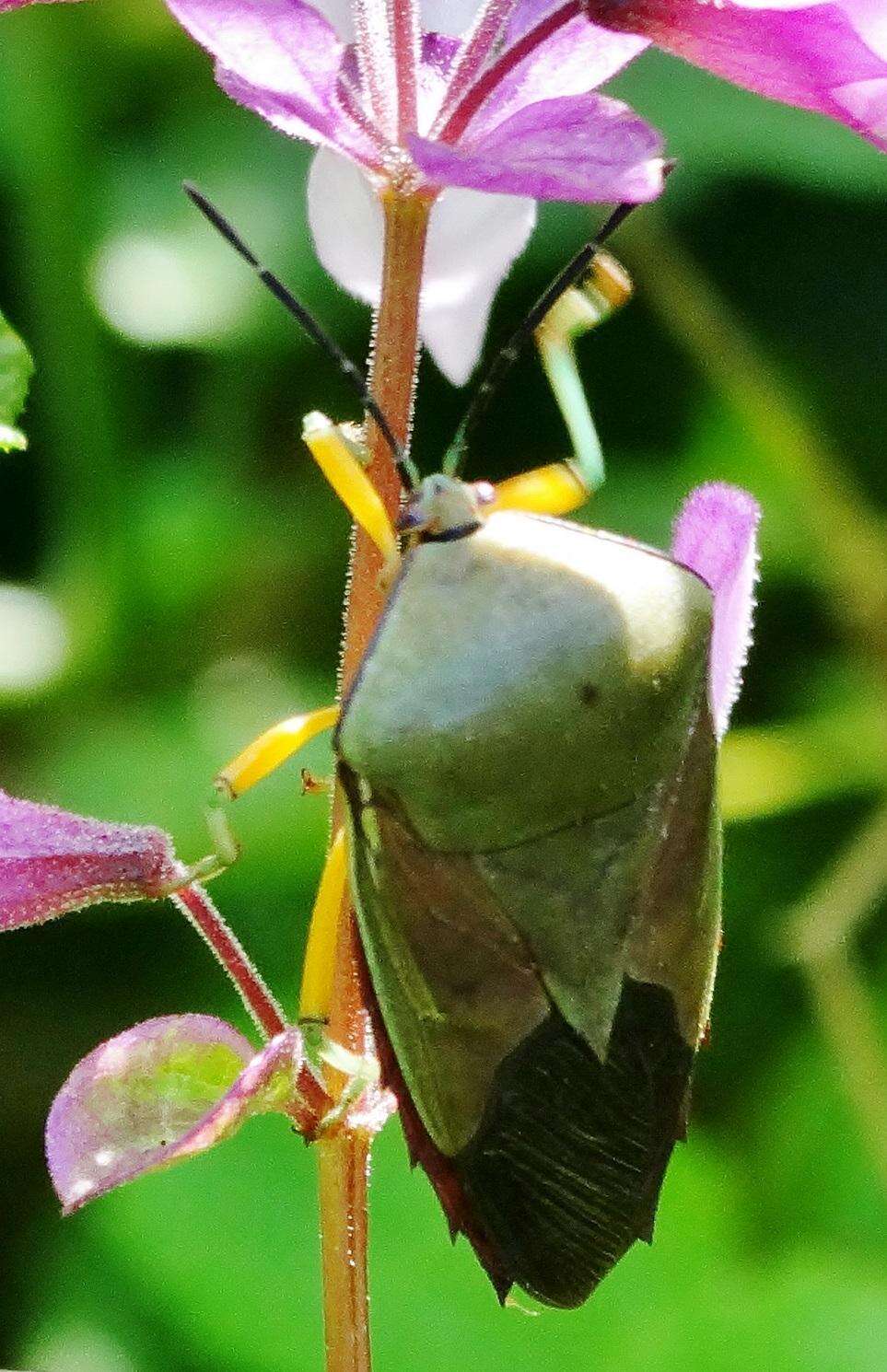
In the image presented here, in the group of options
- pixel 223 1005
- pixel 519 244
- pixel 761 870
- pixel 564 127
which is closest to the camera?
pixel 564 127

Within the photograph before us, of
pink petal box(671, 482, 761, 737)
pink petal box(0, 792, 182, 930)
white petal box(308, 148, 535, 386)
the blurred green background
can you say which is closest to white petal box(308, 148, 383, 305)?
white petal box(308, 148, 535, 386)

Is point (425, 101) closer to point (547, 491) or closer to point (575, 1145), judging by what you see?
point (547, 491)

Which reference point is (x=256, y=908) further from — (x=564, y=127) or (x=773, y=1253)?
(x=564, y=127)

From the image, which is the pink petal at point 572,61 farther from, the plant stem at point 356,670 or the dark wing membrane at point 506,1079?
the dark wing membrane at point 506,1079

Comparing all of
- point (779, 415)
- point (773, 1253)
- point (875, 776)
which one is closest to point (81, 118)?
point (779, 415)

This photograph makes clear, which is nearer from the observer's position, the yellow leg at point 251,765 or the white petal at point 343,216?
the yellow leg at point 251,765

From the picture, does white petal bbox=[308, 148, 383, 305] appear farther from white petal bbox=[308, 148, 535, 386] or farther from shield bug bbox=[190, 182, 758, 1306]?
shield bug bbox=[190, 182, 758, 1306]

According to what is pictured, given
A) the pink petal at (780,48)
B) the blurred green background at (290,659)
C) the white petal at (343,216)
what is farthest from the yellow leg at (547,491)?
the blurred green background at (290,659)
